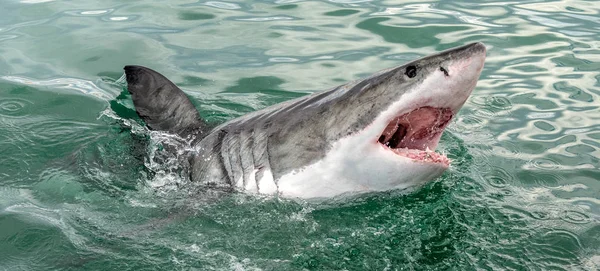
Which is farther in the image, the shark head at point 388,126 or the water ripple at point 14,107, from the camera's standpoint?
the water ripple at point 14,107

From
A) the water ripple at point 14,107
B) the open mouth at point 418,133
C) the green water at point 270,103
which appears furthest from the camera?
the water ripple at point 14,107

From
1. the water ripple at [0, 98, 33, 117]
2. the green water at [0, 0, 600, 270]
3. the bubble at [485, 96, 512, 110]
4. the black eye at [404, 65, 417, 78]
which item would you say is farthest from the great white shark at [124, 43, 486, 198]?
the bubble at [485, 96, 512, 110]

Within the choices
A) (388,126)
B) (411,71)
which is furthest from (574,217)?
(411,71)

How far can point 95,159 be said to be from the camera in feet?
16.5

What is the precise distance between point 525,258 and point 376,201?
2.50ft

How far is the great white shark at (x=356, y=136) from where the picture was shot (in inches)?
138

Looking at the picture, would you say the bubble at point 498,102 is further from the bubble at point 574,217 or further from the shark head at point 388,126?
the shark head at point 388,126

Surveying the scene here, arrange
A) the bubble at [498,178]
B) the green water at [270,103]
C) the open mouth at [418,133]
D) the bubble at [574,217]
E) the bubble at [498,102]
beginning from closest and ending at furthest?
the open mouth at [418,133] → the green water at [270,103] → the bubble at [574,217] → the bubble at [498,178] → the bubble at [498,102]

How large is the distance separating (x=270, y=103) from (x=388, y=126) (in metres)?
2.83

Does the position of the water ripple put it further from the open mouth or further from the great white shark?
the open mouth

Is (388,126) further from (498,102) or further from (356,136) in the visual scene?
(498,102)

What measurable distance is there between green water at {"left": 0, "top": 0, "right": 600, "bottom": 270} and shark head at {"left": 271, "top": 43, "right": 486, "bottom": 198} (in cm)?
16

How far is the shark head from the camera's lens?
11.4ft

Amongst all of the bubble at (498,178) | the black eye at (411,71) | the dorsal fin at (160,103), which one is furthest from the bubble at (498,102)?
the black eye at (411,71)
